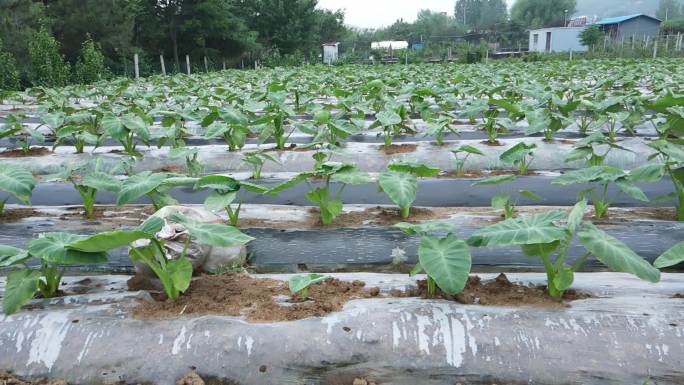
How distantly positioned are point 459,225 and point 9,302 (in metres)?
1.81

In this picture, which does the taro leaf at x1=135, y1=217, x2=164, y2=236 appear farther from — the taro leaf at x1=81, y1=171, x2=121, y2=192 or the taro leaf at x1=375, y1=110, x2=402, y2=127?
the taro leaf at x1=375, y1=110, x2=402, y2=127

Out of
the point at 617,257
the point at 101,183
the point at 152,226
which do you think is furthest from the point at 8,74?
the point at 617,257

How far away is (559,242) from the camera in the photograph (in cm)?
175

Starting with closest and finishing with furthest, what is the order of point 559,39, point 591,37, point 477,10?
point 591,37 → point 559,39 → point 477,10

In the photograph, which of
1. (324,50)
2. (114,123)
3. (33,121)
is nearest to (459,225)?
(114,123)

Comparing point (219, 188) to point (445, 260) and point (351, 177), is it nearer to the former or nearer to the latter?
point (351, 177)

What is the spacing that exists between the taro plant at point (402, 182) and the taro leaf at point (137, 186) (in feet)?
2.93

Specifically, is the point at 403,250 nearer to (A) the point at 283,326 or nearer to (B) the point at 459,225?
(B) the point at 459,225

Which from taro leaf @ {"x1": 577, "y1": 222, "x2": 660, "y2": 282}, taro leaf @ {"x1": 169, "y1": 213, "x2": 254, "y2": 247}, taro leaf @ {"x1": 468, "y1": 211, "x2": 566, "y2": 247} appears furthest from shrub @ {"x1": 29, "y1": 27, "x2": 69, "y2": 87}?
taro leaf @ {"x1": 577, "y1": 222, "x2": 660, "y2": 282}

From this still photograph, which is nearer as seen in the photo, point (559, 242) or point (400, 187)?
point (559, 242)

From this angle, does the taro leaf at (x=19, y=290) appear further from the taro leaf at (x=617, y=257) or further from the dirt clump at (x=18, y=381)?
the taro leaf at (x=617, y=257)

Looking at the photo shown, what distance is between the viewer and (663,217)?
2762 millimetres

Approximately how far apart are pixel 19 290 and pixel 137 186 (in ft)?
1.89

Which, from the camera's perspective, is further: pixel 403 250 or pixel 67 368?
pixel 403 250
